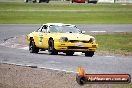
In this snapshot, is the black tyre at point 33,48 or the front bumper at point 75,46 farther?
the black tyre at point 33,48

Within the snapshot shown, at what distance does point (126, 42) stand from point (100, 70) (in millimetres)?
13305

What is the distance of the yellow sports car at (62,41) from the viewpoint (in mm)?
23891

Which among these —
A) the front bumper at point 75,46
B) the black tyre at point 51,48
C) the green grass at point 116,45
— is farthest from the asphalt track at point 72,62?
the green grass at point 116,45

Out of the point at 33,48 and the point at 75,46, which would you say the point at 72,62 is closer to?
the point at 75,46

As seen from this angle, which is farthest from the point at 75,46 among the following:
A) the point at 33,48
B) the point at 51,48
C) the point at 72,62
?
the point at 33,48

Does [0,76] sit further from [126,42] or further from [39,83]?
[126,42]

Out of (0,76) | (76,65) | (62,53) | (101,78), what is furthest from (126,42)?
(101,78)

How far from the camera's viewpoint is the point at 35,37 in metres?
26.2

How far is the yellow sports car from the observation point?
23.9 m

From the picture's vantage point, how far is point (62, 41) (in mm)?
24000

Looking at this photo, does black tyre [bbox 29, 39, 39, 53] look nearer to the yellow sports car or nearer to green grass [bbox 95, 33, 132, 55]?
the yellow sports car

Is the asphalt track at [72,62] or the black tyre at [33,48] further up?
the asphalt track at [72,62]

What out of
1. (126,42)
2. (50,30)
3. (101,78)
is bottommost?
(126,42)

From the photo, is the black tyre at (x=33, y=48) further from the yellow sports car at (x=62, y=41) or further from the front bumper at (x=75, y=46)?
the front bumper at (x=75, y=46)
